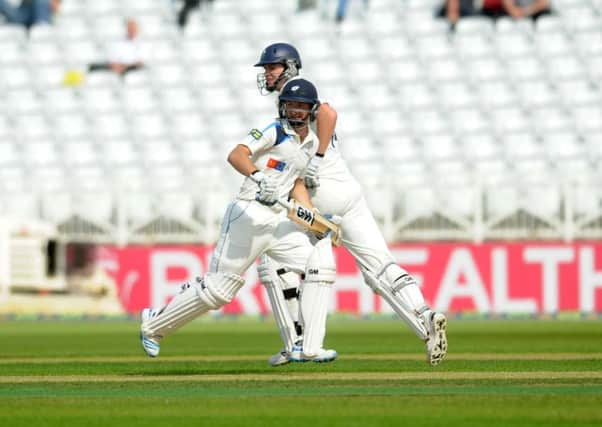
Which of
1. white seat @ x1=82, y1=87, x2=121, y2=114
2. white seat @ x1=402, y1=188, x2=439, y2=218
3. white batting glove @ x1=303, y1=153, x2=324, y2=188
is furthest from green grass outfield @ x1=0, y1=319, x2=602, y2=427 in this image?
white seat @ x1=82, y1=87, x2=121, y2=114

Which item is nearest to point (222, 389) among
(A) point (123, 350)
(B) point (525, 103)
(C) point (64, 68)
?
(A) point (123, 350)

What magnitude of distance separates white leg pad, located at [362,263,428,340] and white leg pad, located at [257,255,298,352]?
20.7 inches

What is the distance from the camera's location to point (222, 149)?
22.2 m

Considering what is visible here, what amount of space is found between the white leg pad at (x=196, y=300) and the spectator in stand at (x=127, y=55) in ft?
55.0

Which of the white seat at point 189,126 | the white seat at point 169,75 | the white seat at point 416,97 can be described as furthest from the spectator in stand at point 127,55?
the white seat at point 416,97

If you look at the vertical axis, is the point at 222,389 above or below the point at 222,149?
below

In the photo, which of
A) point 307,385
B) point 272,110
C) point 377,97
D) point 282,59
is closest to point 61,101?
point 272,110

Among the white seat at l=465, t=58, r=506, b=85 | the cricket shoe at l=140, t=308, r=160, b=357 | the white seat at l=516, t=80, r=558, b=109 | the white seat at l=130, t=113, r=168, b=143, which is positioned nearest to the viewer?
the cricket shoe at l=140, t=308, r=160, b=357

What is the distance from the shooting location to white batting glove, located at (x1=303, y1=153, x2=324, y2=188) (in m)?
7.51

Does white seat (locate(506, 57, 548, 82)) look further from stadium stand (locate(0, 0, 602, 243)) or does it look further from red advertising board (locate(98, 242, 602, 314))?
red advertising board (locate(98, 242, 602, 314))

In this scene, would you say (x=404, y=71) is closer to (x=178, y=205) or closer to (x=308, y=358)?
(x=178, y=205)

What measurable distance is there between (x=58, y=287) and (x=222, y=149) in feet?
14.1

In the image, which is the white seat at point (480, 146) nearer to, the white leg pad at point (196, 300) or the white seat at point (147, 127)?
the white seat at point (147, 127)

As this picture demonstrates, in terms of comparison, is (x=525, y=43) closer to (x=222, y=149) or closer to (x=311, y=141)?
(x=222, y=149)
